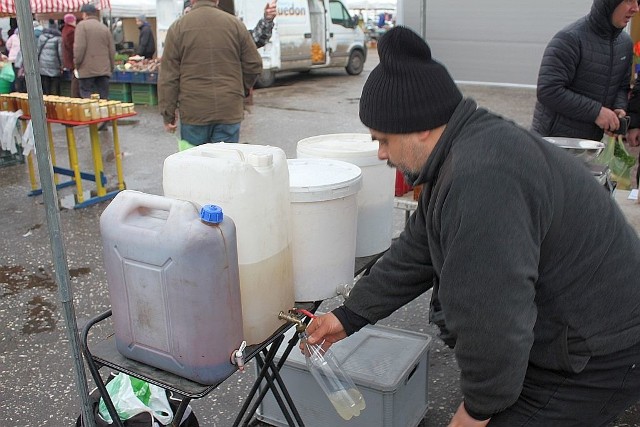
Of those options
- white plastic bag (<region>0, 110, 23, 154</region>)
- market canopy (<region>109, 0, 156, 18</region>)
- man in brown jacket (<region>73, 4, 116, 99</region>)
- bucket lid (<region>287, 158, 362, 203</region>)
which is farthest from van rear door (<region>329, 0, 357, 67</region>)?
bucket lid (<region>287, 158, 362, 203</region>)

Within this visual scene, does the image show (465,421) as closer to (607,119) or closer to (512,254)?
(512,254)

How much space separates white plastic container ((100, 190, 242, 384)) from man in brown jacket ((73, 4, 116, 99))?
8.26 meters

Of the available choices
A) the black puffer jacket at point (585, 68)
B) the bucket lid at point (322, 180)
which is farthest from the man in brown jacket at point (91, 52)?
the bucket lid at point (322, 180)

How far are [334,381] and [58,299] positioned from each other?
98.7 inches

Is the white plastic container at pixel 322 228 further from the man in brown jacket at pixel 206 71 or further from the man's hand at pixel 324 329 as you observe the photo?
the man in brown jacket at pixel 206 71

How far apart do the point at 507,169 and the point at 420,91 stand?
0.30 m

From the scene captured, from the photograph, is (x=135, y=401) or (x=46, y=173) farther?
(x=135, y=401)

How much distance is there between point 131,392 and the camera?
7.39ft

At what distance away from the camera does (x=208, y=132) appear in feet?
16.8

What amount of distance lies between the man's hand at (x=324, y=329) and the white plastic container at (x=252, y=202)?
0.11m

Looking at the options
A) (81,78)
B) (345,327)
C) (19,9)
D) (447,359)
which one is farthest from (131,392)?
(81,78)

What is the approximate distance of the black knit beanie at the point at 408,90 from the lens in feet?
5.04

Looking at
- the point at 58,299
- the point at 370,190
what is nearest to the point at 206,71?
the point at 58,299

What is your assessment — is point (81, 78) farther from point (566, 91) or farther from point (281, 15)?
point (566, 91)
